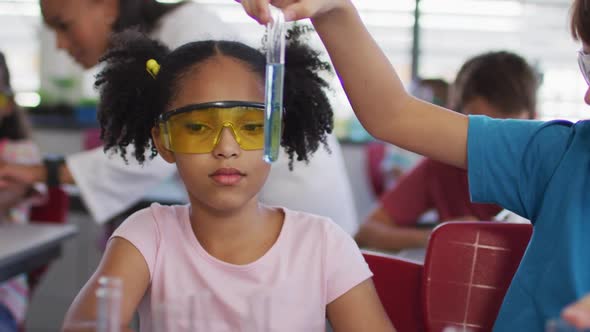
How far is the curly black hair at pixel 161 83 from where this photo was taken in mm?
1229

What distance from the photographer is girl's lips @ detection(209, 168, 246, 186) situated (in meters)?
1.10

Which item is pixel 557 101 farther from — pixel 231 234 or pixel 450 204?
pixel 231 234

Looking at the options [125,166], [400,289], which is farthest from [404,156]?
[400,289]

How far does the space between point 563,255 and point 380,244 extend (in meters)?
1.32

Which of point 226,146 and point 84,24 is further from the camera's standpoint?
point 84,24

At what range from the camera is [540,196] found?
1078mm

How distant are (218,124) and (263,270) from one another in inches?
9.9

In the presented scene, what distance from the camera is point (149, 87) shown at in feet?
4.08

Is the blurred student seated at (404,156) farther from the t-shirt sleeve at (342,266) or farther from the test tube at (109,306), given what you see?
the test tube at (109,306)

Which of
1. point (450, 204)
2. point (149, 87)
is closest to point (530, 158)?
point (149, 87)

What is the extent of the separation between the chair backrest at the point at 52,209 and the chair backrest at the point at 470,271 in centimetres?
163

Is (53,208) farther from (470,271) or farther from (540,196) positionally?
(540,196)

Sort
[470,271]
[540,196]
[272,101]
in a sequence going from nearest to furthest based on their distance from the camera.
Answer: [272,101] → [540,196] → [470,271]

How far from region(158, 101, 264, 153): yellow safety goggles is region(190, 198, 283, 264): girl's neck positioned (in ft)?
0.45
